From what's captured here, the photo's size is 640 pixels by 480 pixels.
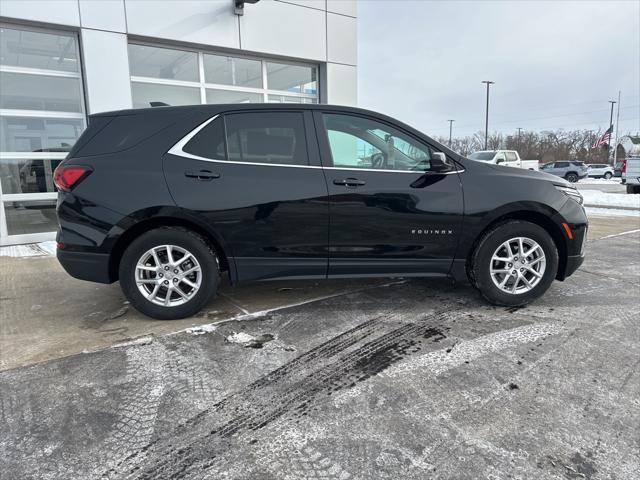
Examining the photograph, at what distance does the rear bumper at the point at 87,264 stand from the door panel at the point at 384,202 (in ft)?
6.06

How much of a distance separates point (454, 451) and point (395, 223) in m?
2.01

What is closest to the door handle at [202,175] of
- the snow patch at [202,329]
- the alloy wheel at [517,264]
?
the snow patch at [202,329]

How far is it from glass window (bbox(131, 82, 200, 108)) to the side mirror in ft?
19.4

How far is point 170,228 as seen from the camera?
3600 millimetres

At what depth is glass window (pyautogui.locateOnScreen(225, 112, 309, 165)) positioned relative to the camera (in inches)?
145

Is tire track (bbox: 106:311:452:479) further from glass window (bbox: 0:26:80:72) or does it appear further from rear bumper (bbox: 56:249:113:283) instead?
glass window (bbox: 0:26:80:72)

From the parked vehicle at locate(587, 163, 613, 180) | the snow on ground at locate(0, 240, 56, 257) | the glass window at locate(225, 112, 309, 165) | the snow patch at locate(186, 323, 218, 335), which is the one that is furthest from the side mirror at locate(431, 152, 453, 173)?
the parked vehicle at locate(587, 163, 613, 180)

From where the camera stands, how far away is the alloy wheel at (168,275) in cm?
357

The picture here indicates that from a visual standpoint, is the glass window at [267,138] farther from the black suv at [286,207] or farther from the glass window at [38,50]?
the glass window at [38,50]

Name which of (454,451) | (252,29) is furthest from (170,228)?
(252,29)

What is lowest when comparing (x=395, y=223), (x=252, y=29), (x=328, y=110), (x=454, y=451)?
(x=454, y=451)

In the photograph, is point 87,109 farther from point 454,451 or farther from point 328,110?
point 454,451

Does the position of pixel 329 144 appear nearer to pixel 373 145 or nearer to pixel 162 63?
pixel 373 145

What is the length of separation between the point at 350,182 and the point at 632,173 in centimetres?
1906
